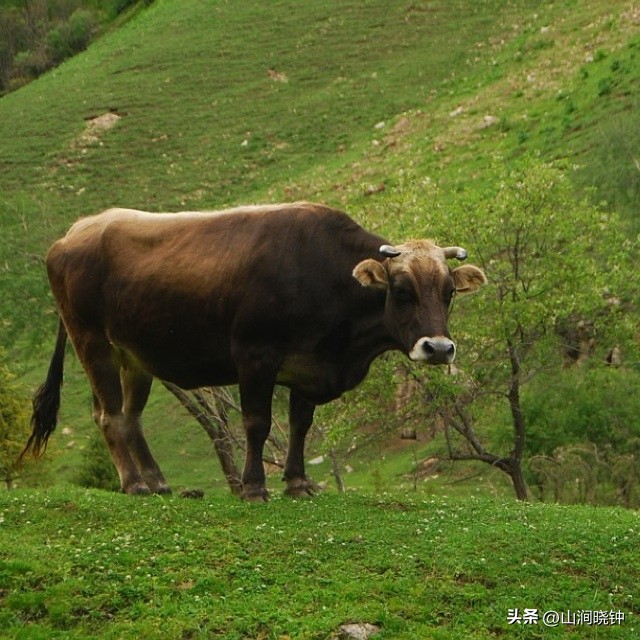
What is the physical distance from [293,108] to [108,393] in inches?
2219

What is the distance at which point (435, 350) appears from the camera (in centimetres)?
1288

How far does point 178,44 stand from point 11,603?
75283 millimetres

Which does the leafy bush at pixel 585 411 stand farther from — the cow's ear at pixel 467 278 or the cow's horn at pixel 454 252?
the cow's horn at pixel 454 252

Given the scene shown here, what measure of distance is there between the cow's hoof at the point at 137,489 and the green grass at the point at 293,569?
1153mm

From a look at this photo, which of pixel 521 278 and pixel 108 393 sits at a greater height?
pixel 108 393

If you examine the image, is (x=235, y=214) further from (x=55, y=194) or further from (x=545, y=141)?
(x=55, y=194)

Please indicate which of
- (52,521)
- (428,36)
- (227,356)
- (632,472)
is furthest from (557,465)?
(428,36)

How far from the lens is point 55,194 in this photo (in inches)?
2484

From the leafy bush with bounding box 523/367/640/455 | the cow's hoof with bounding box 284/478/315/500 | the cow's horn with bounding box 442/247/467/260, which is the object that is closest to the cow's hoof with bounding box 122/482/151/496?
the cow's hoof with bounding box 284/478/315/500

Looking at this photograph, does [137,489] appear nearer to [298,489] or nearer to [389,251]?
[298,489]

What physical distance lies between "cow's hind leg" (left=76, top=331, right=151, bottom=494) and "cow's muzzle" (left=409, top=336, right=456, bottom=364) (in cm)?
429

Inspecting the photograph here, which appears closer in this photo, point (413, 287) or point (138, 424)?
point (413, 287)

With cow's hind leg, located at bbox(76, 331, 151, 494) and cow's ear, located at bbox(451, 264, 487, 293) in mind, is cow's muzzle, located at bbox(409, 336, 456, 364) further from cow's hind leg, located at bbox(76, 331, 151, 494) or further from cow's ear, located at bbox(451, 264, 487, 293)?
cow's hind leg, located at bbox(76, 331, 151, 494)

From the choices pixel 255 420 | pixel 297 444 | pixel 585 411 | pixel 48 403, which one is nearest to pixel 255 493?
pixel 255 420
